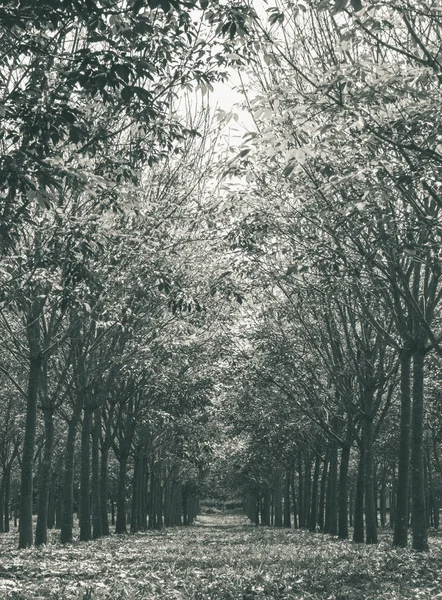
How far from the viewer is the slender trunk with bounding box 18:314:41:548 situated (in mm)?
15211

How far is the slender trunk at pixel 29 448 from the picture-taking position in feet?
49.9

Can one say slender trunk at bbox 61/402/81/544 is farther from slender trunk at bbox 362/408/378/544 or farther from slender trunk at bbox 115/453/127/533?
slender trunk at bbox 115/453/127/533

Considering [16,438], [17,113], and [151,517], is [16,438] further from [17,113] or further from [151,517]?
[17,113]

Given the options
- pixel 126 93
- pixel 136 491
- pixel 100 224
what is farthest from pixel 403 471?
pixel 136 491

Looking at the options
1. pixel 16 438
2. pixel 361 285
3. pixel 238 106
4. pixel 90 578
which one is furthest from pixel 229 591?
pixel 16 438

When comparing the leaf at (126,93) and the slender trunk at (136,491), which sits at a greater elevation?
the leaf at (126,93)

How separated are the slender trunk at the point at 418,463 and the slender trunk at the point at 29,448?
8835 mm

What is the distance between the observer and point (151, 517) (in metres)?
40.8

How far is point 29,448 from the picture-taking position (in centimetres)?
1522

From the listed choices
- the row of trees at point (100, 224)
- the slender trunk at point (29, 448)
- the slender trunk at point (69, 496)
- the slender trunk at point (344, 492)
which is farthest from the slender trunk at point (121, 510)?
the slender trunk at point (29, 448)

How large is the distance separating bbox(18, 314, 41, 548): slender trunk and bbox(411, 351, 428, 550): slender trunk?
884 centimetres

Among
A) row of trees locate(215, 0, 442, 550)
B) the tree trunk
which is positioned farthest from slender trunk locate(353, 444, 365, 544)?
the tree trunk

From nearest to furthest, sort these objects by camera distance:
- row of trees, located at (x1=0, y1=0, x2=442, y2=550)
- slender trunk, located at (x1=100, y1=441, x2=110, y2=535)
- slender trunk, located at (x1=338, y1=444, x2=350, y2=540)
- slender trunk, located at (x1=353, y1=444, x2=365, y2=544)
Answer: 1. row of trees, located at (x1=0, y1=0, x2=442, y2=550)
2. slender trunk, located at (x1=353, y1=444, x2=365, y2=544)
3. slender trunk, located at (x1=338, y1=444, x2=350, y2=540)
4. slender trunk, located at (x1=100, y1=441, x2=110, y2=535)

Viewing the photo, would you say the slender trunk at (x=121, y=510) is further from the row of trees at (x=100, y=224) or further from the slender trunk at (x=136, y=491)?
the slender trunk at (x=136, y=491)
